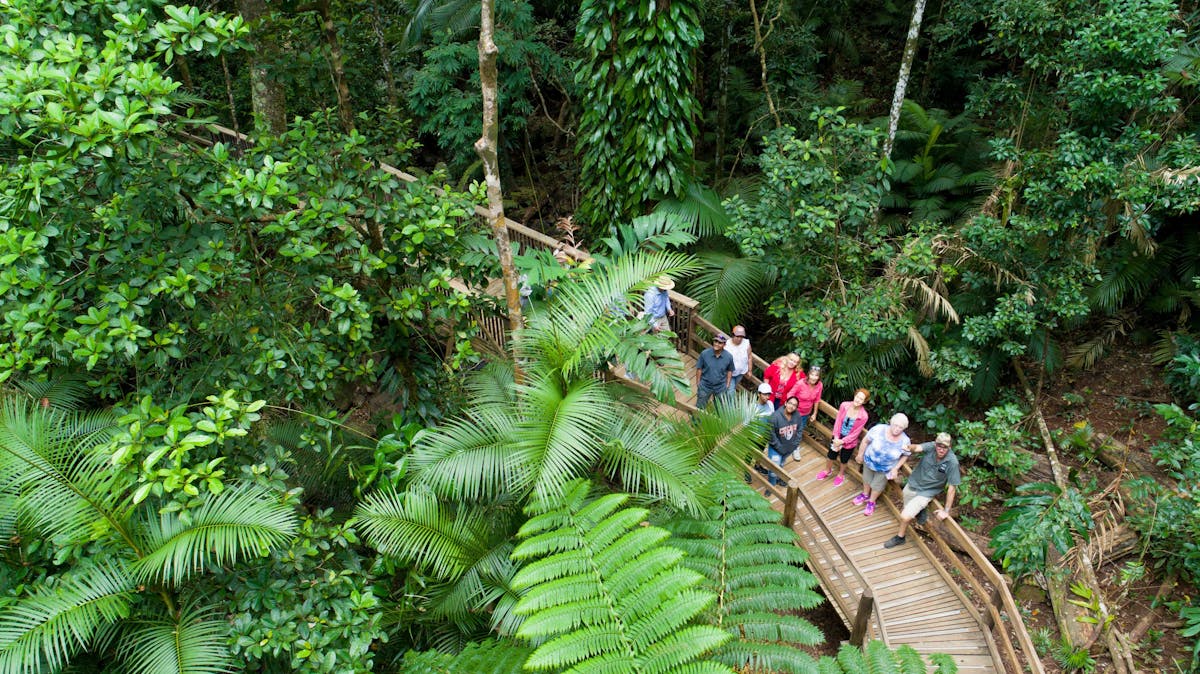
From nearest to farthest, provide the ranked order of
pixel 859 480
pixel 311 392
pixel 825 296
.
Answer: pixel 311 392
pixel 859 480
pixel 825 296

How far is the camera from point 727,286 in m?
9.39

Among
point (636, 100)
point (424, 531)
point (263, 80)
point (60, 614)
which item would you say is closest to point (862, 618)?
point (424, 531)

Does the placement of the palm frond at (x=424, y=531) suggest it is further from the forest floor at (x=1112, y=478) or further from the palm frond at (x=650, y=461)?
the forest floor at (x=1112, y=478)

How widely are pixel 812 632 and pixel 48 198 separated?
17.3ft

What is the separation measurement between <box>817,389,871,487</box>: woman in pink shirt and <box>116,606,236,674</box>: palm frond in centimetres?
551

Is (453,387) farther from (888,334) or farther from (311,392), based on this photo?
(888,334)

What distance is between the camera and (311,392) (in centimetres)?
504

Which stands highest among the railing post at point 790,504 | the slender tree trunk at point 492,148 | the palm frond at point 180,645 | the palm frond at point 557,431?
the slender tree trunk at point 492,148

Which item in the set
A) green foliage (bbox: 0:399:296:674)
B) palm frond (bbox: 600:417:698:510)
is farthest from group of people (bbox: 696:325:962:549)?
green foliage (bbox: 0:399:296:674)

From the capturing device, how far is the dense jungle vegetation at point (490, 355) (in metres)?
3.85

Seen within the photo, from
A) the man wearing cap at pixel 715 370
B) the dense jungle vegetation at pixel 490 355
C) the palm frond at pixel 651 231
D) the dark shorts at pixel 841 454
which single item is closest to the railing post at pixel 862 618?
the dense jungle vegetation at pixel 490 355

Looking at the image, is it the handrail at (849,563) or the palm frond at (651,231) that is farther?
the palm frond at (651,231)

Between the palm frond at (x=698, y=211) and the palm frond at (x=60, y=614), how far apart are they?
7.45m

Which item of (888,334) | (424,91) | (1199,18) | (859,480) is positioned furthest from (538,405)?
(1199,18)
